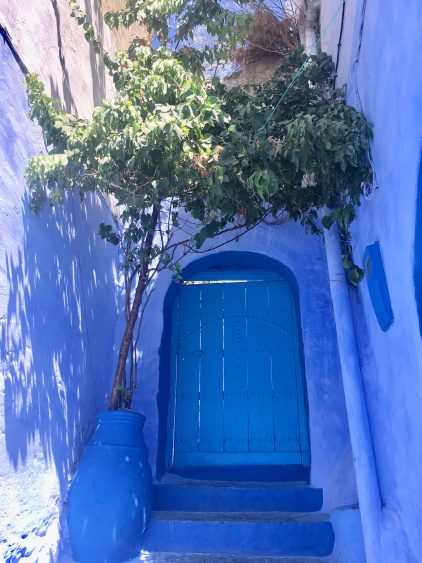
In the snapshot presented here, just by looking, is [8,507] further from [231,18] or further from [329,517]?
[231,18]

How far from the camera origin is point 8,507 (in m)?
2.76

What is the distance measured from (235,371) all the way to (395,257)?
Result: 2147 mm

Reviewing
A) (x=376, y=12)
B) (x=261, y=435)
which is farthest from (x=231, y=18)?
(x=261, y=435)

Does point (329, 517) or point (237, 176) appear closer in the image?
point (237, 176)

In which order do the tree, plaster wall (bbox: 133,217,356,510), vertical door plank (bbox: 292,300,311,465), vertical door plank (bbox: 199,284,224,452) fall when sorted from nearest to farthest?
the tree < plaster wall (bbox: 133,217,356,510) < vertical door plank (bbox: 292,300,311,465) < vertical door plank (bbox: 199,284,224,452)

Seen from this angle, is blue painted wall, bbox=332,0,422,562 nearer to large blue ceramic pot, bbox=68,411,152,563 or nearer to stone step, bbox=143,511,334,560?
stone step, bbox=143,511,334,560

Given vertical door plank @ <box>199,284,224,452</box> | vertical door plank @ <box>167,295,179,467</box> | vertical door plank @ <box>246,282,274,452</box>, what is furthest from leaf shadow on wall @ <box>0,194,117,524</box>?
vertical door plank @ <box>246,282,274,452</box>

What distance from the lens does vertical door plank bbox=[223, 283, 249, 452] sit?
4.34m

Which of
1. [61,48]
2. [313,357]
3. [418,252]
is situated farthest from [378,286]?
[61,48]

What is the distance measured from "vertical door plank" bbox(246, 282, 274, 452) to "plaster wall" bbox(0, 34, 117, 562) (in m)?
1.22

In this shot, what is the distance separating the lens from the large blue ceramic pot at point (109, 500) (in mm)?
3164

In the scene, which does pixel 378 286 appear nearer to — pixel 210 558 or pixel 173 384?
pixel 210 558

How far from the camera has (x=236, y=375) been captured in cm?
455

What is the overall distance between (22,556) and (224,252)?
280 cm
